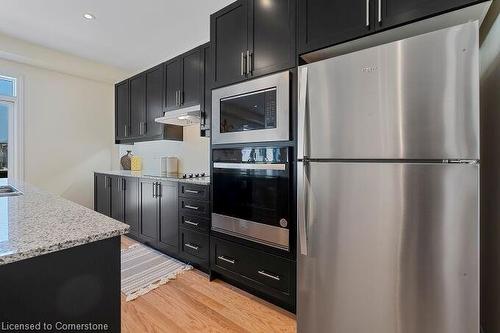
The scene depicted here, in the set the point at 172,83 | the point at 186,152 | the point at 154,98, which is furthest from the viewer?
the point at 186,152

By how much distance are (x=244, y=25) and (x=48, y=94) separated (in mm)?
3803

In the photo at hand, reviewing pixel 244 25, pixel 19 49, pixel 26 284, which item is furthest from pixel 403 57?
pixel 19 49

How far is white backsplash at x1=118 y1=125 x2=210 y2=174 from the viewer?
135 inches

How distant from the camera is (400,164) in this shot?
3.91ft

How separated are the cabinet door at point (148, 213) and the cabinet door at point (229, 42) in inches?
63.1

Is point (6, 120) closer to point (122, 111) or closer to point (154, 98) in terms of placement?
point (122, 111)

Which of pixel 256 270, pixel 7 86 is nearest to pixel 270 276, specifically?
pixel 256 270

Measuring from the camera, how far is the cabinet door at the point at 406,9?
1.21 meters

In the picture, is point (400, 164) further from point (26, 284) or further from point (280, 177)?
point (26, 284)

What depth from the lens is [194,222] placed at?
2.54 meters

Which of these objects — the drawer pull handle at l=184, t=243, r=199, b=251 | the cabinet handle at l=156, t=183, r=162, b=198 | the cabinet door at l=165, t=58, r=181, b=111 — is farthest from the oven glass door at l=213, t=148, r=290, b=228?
the cabinet door at l=165, t=58, r=181, b=111

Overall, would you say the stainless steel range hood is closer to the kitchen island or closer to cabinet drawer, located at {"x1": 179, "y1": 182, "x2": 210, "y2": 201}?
cabinet drawer, located at {"x1": 179, "y1": 182, "x2": 210, "y2": 201}

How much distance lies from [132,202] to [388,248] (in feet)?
10.2

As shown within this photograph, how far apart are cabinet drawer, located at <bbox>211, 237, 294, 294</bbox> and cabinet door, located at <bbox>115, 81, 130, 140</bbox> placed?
278cm
